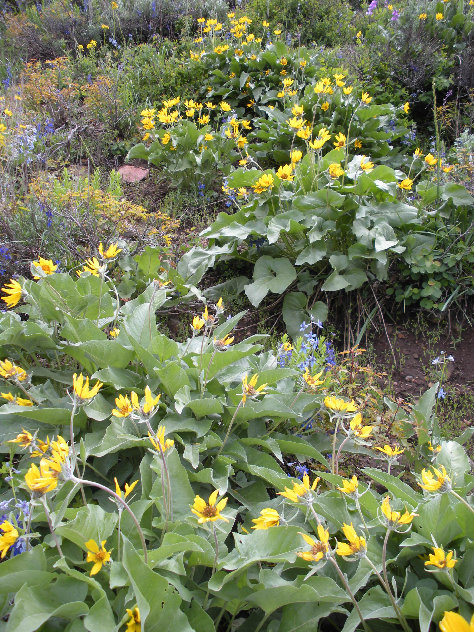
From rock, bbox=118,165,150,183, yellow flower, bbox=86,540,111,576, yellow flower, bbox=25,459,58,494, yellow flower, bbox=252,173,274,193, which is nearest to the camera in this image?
yellow flower, bbox=25,459,58,494

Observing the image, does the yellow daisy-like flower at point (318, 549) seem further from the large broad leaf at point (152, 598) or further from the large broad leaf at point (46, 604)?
the large broad leaf at point (46, 604)

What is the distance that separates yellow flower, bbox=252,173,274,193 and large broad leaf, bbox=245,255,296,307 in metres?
0.39

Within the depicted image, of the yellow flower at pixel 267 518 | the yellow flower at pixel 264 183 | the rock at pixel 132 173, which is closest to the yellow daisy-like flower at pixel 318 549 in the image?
the yellow flower at pixel 267 518

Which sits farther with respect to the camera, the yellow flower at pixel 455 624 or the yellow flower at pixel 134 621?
the yellow flower at pixel 134 621

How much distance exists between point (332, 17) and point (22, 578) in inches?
301

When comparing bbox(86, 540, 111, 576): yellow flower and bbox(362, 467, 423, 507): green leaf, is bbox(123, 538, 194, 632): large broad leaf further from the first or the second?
bbox(362, 467, 423, 507): green leaf

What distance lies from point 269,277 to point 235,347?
3.18ft

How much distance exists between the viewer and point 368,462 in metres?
2.09

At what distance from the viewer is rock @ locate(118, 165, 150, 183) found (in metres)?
4.39

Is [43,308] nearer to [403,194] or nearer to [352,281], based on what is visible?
[352,281]

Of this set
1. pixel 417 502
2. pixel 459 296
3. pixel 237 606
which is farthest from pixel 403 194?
pixel 237 606

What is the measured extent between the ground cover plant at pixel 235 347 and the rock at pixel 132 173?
0.05 metres

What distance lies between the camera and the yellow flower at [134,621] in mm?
1148

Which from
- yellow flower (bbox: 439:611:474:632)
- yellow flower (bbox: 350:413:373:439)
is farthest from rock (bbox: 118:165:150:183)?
yellow flower (bbox: 439:611:474:632)
